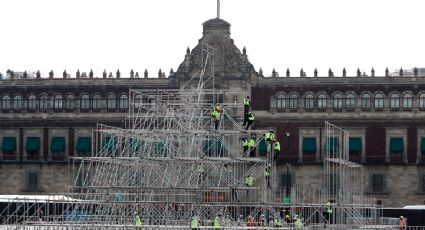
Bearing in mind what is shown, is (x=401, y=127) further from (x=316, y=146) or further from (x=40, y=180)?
(x=40, y=180)

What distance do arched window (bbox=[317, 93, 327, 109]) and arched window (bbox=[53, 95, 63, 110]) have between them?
947 inches

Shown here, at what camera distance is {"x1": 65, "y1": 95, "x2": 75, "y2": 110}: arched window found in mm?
115125

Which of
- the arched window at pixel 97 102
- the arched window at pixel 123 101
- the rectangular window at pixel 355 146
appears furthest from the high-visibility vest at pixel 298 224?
the arched window at pixel 97 102

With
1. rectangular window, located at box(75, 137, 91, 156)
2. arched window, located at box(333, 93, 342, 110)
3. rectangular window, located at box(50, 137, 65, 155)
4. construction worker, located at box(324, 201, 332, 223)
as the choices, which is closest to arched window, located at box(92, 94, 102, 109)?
rectangular window, located at box(75, 137, 91, 156)

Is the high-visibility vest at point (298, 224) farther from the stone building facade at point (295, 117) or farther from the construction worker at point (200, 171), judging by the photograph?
the stone building facade at point (295, 117)

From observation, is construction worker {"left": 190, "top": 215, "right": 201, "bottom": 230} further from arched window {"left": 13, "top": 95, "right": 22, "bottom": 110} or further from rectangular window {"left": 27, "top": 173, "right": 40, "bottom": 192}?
arched window {"left": 13, "top": 95, "right": 22, "bottom": 110}

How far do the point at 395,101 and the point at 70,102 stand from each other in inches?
1184

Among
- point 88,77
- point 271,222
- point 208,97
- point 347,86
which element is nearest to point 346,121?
point 347,86

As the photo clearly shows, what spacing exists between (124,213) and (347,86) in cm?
4558

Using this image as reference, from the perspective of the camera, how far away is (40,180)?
11419cm

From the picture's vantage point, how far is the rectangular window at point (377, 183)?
360 ft

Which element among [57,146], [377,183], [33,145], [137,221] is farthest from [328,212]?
[33,145]

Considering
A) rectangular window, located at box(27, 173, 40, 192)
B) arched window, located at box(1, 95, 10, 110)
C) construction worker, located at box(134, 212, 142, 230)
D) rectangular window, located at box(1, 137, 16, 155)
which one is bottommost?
rectangular window, located at box(27, 173, 40, 192)

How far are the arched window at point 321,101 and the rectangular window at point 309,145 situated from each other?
2988mm
